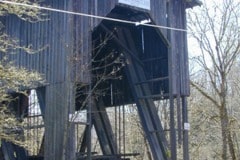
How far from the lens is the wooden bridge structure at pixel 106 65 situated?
38.1 ft

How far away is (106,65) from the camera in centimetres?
1423

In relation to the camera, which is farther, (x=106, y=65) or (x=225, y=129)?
(x=225, y=129)

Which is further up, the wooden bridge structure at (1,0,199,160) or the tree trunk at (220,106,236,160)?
the wooden bridge structure at (1,0,199,160)

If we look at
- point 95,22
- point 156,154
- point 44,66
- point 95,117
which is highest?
point 95,22

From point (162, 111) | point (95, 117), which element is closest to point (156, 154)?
point (95, 117)

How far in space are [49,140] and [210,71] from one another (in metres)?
9.44

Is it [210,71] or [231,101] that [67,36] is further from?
[231,101]

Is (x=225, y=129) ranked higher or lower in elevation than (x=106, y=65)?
lower

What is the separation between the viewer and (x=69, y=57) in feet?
37.9

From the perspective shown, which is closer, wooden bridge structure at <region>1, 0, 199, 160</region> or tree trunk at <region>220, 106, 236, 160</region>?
wooden bridge structure at <region>1, 0, 199, 160</region>

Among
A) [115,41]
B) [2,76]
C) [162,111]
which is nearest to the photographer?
[2,76]

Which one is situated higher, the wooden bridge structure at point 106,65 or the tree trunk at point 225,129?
the wooden bridge structure at point 106,65

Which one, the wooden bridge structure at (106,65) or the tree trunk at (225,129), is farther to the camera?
the tree trunk at (225,129)

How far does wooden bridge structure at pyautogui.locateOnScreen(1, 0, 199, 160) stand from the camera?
11.6m
